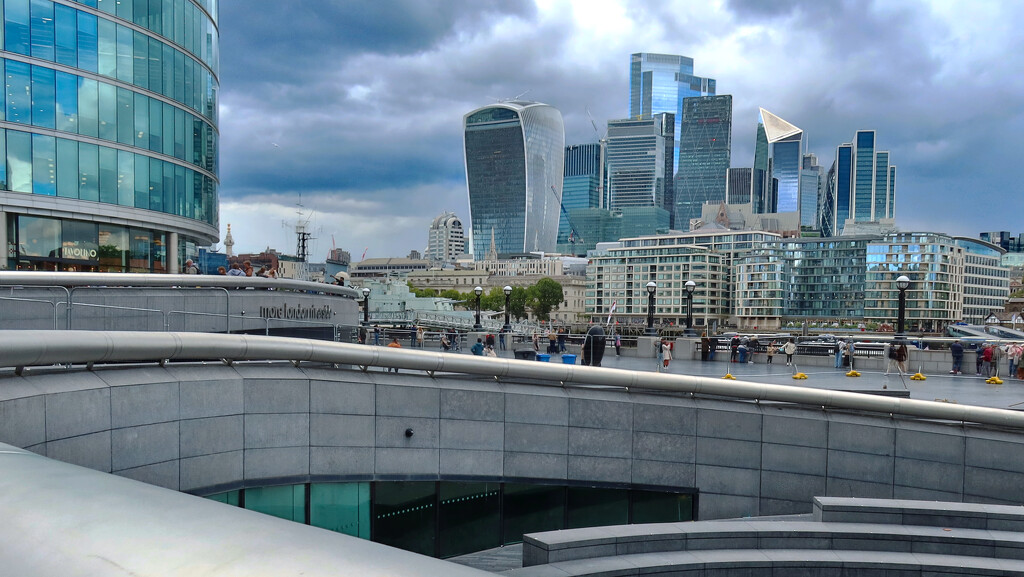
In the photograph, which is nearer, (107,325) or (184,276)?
(107,325)

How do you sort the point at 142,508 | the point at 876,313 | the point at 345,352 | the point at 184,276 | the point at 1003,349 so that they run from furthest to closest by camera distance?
the point at 876,313
the point at 1003,349
the point at 184,276
the point at 345,352
the point at 142,508

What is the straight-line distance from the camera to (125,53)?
32.5m

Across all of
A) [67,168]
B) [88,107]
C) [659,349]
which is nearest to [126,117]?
[88,107]

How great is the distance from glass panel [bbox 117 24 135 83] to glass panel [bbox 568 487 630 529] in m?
29.1

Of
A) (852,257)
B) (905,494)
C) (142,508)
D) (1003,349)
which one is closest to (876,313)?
(852,257)

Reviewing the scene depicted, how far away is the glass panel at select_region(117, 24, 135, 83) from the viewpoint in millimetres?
32219

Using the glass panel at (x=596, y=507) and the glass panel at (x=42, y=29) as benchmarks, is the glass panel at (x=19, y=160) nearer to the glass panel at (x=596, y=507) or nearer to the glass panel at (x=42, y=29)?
the glass panel at (x=42, y=29)

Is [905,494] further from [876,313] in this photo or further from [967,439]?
[876,313]

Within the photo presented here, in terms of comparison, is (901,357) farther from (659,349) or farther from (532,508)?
(532,508)

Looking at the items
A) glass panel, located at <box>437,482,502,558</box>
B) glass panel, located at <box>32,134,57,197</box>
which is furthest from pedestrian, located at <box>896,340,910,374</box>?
glass panel, located at <box>32,134,57,197</box>

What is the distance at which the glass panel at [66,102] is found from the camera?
30297mm

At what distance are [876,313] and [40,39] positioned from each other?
157847mm

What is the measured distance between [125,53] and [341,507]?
93.0ft

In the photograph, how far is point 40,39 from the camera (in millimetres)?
29344
